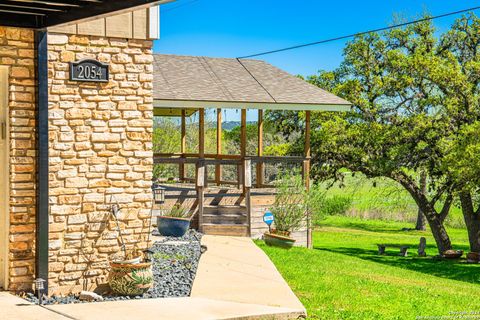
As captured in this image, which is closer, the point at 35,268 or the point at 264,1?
the point at 35,268

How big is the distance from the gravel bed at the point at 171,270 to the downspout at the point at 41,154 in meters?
0.48

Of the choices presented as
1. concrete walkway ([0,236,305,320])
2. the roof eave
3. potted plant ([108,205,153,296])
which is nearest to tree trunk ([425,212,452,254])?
the roof eave

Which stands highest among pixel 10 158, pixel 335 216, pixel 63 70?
pixel 63 70

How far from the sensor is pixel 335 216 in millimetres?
41031

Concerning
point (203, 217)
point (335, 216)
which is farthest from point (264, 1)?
point (203, 217)

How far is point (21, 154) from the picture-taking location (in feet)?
28.3

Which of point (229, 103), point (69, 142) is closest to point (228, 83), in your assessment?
point (229, 103)

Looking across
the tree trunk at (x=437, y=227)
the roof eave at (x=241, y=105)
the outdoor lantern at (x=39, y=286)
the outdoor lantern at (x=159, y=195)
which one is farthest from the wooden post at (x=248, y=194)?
the tree trunk at (x=437, y=227)

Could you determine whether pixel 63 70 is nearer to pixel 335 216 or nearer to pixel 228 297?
pixel 228 297

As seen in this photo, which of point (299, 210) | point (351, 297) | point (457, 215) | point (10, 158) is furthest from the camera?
point (457, 215)

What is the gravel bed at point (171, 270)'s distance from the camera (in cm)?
884

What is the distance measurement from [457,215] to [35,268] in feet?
112

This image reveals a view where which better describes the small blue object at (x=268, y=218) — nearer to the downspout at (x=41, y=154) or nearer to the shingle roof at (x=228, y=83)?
the shingle roof at (x=228, y=83)

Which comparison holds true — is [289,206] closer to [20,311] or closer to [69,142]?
[69,142]
